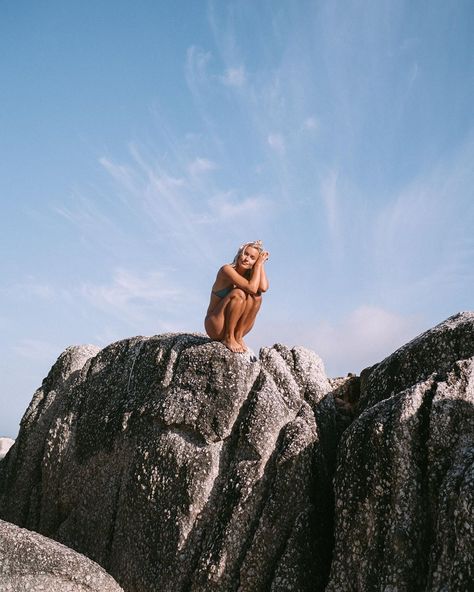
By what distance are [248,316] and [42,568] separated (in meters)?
6.07

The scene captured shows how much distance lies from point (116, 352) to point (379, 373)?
6256mm

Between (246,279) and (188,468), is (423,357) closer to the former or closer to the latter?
(246,279)

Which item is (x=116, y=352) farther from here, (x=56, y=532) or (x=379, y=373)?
(x=379, y=373)

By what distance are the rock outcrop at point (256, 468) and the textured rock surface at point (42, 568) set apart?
5.14 ft

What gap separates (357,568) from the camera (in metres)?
8.84

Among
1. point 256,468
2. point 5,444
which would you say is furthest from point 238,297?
point 5,444


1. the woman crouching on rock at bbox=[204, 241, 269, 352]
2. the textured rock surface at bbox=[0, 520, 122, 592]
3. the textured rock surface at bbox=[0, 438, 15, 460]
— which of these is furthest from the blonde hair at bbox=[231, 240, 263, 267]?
the textured rock surface at bbox=[0, 438, 15, 460]

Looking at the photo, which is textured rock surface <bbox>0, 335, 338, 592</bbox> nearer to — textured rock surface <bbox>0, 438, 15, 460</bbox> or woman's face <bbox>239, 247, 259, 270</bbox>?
woman's face <bbox>239, 247, 259, 270</bbox>

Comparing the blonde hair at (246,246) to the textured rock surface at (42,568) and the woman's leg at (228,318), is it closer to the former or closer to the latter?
the woman's leg at (228,318)

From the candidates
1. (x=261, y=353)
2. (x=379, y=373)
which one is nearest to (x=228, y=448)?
(x=261, y=353)

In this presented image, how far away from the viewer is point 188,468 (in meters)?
11.3

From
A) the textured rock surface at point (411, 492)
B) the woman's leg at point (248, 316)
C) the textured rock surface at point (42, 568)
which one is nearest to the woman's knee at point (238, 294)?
the woman's leg at point (248, 316)

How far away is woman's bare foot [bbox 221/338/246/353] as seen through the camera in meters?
12.5

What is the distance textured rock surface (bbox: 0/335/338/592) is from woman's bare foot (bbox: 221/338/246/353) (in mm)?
216
